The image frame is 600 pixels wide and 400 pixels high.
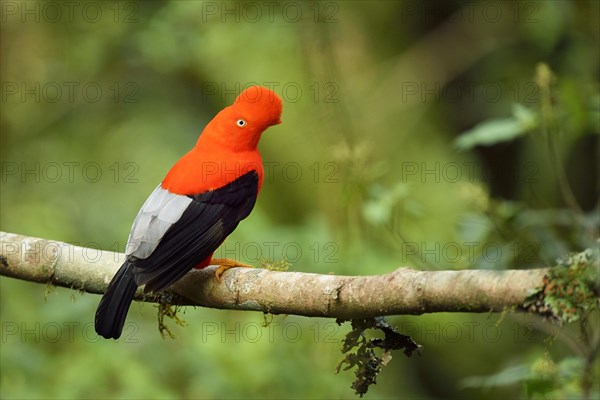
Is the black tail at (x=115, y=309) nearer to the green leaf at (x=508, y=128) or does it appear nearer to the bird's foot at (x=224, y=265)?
the bird's foot at (x=224, y=265)

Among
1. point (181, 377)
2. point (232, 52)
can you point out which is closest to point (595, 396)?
point (181, 377)

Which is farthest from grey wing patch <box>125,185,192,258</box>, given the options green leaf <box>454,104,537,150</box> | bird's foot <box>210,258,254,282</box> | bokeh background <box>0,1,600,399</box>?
green leaf <box>454,104,537,150</box>

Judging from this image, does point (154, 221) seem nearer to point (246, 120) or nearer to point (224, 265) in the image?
point (224, 265)

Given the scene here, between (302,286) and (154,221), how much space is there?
2.53 ft

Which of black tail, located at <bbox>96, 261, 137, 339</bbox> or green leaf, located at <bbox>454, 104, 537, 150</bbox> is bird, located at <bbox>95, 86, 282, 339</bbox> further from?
green leaf, located at <bbox>454, 104, 537, 150</bbox>

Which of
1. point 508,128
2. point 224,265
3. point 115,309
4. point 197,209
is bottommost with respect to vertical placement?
point 115,309

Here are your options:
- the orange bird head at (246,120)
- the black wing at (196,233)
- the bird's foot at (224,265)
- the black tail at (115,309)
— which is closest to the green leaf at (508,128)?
the orange bird head at (246,120)

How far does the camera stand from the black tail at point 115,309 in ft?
9.35

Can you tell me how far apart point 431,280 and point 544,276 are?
0.31 m

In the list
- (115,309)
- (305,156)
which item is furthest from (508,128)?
(305,156)

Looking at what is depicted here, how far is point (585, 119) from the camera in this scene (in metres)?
3.57

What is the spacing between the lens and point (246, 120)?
3.41 metres

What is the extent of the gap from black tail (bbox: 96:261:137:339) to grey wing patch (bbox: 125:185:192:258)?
128 millimetres

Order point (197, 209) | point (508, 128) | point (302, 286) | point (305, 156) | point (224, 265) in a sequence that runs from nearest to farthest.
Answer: point (302, 286) → point (224, 265) → point (197, 209) → point (508, 128) → point (305, 156)
